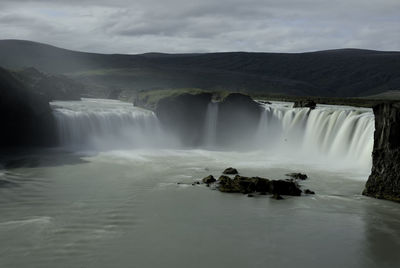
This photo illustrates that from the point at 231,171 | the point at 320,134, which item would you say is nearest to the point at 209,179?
the point at 231,171

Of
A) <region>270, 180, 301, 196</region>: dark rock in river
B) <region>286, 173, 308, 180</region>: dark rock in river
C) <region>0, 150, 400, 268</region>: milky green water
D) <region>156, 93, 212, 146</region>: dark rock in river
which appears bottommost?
<region>0, 150, 400, 268</region>: milky green water

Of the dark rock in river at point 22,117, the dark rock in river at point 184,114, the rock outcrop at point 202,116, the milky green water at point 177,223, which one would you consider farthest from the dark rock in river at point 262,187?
the dark rock in river at point 22,117

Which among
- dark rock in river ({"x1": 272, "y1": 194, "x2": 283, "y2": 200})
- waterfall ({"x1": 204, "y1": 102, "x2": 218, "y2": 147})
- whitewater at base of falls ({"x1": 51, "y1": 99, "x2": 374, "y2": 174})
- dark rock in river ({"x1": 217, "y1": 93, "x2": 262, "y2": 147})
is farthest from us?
waterfall ({"x1": 204, "y1": 102, "x2": 218, "y2": 147})

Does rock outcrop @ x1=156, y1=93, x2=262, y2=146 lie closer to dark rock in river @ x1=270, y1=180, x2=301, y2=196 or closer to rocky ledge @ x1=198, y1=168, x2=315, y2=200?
rocky ledge @ x1=198, y1=168, x2=315, y2=200

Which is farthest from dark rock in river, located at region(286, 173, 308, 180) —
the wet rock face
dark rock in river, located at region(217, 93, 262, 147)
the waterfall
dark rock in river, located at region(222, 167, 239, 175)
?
the waterfall

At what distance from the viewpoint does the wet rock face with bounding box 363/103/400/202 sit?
63.3 feet

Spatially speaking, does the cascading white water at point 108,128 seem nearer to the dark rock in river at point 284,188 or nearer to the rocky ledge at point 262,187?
the rocky ledge at point 262,187

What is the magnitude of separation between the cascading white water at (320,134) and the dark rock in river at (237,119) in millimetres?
711

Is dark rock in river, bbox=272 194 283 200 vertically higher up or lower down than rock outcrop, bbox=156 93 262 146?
lower down

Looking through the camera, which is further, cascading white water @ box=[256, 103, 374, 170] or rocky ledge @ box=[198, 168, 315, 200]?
cascading white water @ box=[256, 103, 374, 170]

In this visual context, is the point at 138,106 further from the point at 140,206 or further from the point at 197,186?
the point at 140,206

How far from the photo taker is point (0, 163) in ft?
86.6

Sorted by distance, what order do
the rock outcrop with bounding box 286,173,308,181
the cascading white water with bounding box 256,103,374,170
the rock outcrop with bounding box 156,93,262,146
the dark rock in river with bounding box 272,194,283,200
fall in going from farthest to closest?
the rock outcrop with bounding box 156,93,262,146 < the cascading white water with bounding box 256,103,374,170 < the rock outcrop with bounding box 286,173,308,181 < the dark rock in river with bounding box 272,194,283,200

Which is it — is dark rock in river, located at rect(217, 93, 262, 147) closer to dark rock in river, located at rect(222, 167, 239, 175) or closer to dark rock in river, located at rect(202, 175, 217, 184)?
dark rock in river, located at rect(222, 167, 239, 175)
